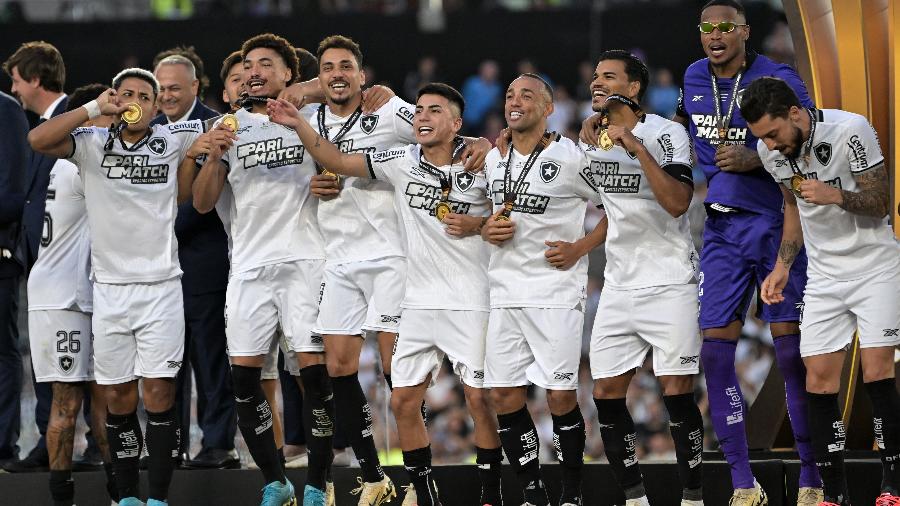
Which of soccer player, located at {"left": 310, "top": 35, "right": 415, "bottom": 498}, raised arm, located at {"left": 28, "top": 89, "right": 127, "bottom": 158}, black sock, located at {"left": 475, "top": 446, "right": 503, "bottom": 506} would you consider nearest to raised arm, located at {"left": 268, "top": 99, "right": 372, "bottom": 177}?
soccer player, located at {"left": 310, "top": 35, "right": 415, "bottom": 498}

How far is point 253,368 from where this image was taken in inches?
281

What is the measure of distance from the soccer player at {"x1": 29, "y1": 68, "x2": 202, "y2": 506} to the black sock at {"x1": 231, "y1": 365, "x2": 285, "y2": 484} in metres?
0.37

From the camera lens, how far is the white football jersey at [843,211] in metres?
6.13

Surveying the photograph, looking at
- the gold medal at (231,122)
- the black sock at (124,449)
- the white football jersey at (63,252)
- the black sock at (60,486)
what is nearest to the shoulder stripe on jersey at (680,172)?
the gold medal at (231,122)

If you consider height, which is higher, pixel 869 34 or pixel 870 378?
pixel 869 34

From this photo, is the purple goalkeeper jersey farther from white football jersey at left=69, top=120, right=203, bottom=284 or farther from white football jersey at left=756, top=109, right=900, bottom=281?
white football jersey at left=69, top=120, right=203, bottom=284

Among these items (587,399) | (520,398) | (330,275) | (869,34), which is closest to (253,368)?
(330,275)

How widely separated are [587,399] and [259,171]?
722 cm

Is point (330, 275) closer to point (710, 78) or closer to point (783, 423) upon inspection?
point (710, 78)

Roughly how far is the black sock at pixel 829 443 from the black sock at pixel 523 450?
1399 millimetres

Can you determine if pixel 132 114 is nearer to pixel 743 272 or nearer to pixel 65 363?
pixel 65 363

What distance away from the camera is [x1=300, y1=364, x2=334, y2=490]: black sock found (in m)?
7.12

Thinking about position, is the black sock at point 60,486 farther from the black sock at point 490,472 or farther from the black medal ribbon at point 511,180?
the black medal ribbon at point 511,180

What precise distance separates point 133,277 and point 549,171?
236cm
